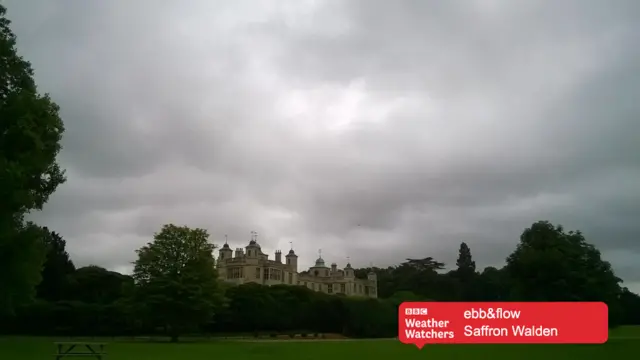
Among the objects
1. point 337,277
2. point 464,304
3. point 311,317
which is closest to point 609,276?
point 311,317

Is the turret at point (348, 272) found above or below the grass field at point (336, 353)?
above

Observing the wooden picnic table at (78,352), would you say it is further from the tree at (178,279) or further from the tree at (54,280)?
the tree at (54,280)

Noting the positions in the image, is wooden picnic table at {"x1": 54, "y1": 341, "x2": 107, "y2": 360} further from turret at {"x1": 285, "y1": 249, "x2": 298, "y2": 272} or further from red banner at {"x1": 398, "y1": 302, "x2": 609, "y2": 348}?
turret at {"x1": 285, "y1": 249, "x2": 298, "y2": 272}

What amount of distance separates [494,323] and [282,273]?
105440 millimetres

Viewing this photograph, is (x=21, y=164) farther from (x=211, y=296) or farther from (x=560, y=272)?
(x=560, y=272)

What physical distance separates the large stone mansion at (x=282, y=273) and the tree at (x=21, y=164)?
81.9m

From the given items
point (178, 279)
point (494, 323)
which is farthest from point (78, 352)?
point (178, 279)

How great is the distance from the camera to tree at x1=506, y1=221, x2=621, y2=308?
52.4 meters

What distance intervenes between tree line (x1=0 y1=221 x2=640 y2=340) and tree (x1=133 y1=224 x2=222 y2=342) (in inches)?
3.6

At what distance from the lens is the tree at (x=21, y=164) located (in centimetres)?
2058

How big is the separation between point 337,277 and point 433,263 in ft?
72.8

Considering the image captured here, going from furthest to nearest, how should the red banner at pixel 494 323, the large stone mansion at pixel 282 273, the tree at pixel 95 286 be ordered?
the large stone mansion at pixel 282 273
the tree at pixel 95 286
the red banner at pixel 494 323

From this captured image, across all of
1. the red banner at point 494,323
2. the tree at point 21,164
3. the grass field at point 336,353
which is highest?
the tree at point 21,164

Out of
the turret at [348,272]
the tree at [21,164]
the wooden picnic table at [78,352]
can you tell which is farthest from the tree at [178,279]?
the turret at [348,272]
